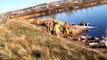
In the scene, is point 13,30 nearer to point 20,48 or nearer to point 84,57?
point 20,48

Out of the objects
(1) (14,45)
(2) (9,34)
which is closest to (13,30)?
(2) (9,34)

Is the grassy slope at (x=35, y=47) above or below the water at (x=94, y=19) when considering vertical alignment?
above

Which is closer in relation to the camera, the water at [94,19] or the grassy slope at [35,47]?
the grassy slope at [35,47]

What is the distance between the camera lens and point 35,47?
53.9 ft

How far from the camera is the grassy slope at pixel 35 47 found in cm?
1556

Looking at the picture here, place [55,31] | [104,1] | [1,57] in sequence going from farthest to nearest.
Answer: [104,1], [55,31], [1,57]

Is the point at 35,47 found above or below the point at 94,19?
above

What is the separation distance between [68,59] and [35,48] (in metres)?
1.79

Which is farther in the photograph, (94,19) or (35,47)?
(94,19)

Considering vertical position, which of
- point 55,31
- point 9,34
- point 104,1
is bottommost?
point 104,1

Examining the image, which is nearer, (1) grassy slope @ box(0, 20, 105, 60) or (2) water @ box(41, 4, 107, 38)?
(1) grassy slope @ box(0, 20, 105, 60)

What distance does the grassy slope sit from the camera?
15.6 metres

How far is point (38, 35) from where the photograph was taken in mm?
17703

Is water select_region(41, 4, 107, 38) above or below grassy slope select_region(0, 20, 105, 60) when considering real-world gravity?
below
